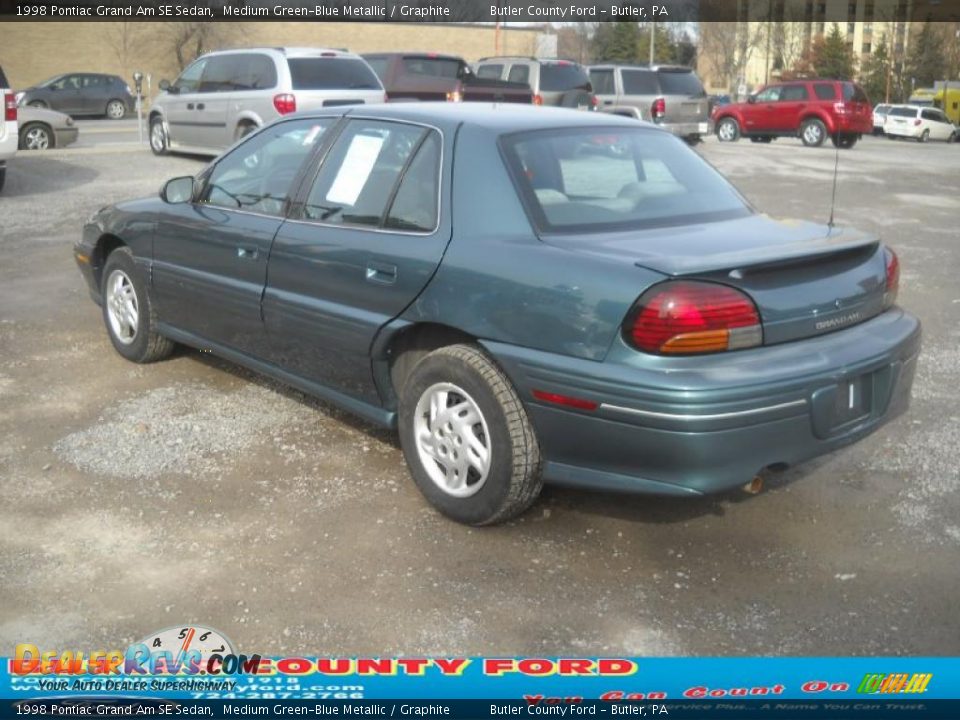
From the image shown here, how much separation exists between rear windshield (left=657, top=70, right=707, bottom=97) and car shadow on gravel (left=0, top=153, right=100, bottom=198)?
12355mm

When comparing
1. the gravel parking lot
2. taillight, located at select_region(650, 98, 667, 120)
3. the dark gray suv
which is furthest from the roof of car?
the dark gray suv

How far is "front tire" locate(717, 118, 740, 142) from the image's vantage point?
96.4 ft

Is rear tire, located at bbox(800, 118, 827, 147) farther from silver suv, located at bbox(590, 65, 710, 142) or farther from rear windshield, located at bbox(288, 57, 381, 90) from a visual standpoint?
rear windshield, located at bbox(288, 57, 381, 90)

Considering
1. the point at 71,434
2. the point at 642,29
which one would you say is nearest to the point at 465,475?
the point at 71,434

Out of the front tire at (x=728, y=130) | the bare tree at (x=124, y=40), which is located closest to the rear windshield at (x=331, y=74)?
the front tire at (x=728, y=130)

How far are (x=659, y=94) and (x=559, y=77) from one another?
323cm

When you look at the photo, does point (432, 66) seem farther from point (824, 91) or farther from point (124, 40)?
point (124, 40)

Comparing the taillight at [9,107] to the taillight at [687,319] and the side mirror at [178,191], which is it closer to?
the side mirror at [178,191]

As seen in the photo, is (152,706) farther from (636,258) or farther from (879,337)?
(879,337)

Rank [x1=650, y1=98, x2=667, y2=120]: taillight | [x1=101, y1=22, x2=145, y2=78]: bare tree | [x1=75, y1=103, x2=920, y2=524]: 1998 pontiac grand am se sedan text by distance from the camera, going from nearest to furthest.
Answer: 1. [x1=75, y1=103, x2=920, y2=524]: 1998 pontiac grand am se sedan text
2. [x1=650, y1=98, x2=667, y2=120]: taillight
3. [x1=101, y1=22, x2=145, y2=78]: bare tree

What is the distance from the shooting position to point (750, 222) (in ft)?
13.8

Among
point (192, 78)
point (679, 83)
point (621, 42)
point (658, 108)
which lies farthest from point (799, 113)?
point (621, 42)

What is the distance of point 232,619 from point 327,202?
1984mm

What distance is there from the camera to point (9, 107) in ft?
41.2
